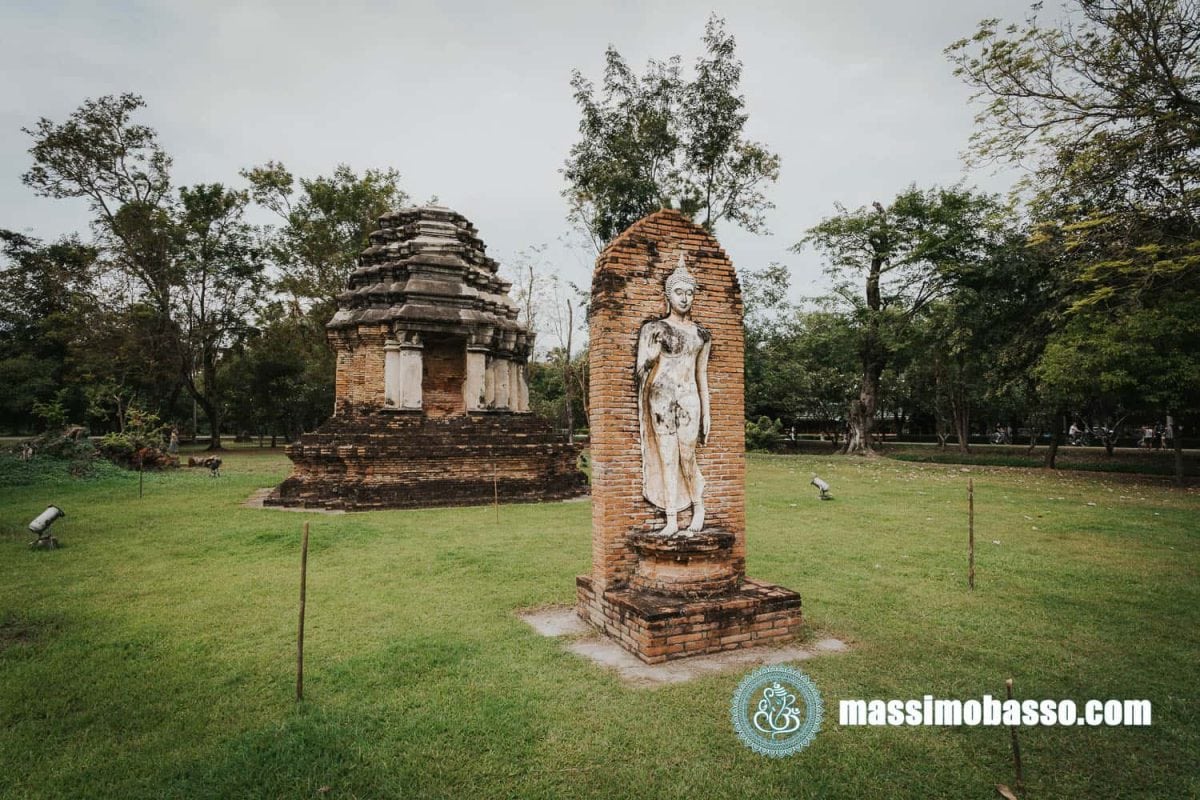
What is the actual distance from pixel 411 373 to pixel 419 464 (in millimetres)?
2214

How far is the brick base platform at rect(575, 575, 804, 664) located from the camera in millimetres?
4395

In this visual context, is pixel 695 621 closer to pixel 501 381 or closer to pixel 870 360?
pixel 501 381

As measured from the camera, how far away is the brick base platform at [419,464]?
12125mm

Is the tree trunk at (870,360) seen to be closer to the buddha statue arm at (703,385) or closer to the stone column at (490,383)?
the stone column at (490,383)

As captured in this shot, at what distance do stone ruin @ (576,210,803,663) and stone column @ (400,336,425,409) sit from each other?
354 inches

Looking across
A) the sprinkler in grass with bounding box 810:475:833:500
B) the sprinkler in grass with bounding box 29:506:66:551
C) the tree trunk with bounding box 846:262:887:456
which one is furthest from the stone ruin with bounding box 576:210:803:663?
the tree trunk with bounding box 846:262:887:456

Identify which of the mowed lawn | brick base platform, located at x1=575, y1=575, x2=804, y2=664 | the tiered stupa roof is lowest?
the mowed lawn

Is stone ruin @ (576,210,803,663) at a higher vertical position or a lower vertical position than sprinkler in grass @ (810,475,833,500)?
higher

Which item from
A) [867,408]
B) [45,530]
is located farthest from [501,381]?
[867,408]

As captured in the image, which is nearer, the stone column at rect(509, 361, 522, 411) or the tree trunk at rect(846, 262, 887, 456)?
the stone column at rect(509, 361, 522, 411)

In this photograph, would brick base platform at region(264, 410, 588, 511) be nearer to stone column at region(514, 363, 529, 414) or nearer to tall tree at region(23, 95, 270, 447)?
stone column at region(514, 363, 529, 414)

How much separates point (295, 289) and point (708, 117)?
65.8 feet

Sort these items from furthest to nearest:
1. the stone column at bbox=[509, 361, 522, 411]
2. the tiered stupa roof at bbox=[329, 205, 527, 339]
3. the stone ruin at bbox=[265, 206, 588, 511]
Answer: the stone column at bbox=[509, 361, 522, 411], the tiered stupa roof at bbox=[329, 205, 527, 339], the stone ruin at bbox=[265, 206, 588, 511]

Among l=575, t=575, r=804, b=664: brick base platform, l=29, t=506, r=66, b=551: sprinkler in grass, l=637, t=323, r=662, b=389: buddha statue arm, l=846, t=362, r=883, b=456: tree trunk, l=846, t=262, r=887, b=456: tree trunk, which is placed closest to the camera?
l=575, t=575, r=804, b=664: brick base platform
